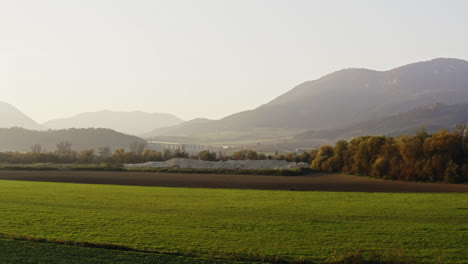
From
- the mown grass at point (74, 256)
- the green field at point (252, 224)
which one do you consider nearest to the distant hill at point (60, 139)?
the green field at point (252, 224)

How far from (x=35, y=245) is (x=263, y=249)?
9215 millimetres

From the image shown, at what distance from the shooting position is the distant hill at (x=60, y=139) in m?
178

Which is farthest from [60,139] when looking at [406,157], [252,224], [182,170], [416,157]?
[252,224]

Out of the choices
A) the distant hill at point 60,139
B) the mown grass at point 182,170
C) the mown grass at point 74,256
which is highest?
the distant hill at point 60,139

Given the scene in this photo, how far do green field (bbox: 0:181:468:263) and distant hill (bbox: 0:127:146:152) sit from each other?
15577cm

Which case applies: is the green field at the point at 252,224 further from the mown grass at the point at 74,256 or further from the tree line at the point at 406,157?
the tree line at the point at 406,157

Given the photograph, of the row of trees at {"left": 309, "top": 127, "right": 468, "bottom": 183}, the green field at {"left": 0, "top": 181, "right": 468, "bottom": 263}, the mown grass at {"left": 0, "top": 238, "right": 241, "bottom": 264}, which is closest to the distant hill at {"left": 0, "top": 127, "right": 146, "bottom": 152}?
the row of trees at {"left": 309, "top": 127, "right": 468, "bottom": 183}

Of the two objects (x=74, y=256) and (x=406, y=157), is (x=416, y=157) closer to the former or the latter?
(x=406, y=157)

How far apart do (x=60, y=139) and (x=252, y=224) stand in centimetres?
17674

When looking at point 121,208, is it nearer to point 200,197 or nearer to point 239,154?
point 200,197

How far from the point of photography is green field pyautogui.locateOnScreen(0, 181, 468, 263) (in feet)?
58.9

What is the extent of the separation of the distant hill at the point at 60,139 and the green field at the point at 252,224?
156m

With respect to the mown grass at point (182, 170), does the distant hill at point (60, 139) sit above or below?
above

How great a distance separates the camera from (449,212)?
A: 26.3m
